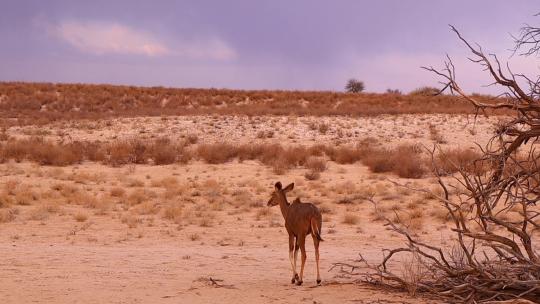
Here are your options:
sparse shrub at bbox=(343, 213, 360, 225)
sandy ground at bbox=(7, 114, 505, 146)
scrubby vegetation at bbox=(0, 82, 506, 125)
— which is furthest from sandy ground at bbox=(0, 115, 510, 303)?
scrubby vegetation at bbox=(0, 82, 506, 125)

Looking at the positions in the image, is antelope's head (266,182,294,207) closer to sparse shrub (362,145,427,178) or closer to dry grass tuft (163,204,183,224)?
dry grass tuft (163,204,183,224)

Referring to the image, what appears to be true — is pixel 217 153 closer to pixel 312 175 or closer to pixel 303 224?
pixel 312 175

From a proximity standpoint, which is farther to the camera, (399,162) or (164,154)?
(164,154)

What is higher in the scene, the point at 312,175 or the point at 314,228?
the point at 314,228

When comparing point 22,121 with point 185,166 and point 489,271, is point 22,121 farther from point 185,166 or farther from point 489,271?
point 489,271

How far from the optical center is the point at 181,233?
14234mm

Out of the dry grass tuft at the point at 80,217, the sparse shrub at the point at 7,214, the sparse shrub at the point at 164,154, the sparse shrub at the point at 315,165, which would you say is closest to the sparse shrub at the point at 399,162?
the sparse shrub at the point at 315,165

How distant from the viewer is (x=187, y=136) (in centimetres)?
3017

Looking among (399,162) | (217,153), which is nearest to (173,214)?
(217,153)

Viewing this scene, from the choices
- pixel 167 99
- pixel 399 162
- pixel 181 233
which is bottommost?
pixel 181 233

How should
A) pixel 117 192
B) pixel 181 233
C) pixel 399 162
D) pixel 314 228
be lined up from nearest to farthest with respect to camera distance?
1. pixel 314 228
2. pixel 181 233
3. pixel 117 192
4. pixel 399 162

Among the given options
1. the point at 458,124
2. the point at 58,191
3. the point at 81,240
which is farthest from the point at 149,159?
the point at 458,124

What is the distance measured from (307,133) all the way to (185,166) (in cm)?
875

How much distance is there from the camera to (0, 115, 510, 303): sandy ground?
30.0 ft
